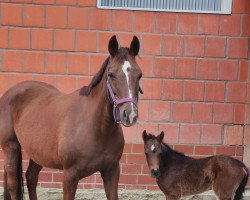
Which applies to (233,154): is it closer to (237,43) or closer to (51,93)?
(237,43)

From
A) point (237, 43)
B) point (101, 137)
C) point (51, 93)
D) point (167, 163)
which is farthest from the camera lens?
point (237, 43)

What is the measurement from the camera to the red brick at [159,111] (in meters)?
5.05

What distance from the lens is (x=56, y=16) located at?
492 cm

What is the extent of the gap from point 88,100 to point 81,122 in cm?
19

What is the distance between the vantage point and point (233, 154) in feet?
16.9

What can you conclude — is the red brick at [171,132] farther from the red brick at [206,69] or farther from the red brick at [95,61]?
the red brick at [95,61]

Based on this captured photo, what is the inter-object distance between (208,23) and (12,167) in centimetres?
274

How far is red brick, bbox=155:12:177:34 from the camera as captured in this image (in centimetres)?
496

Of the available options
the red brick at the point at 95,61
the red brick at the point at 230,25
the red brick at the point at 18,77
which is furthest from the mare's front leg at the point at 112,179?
the red brick at the point at 230,25

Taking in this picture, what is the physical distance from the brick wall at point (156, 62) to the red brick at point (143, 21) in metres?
0.01

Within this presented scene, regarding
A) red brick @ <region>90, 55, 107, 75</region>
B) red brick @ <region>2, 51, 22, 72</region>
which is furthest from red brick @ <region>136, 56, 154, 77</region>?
red brick @ <region>2, 51, 22, 72</region>

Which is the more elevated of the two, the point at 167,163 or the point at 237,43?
the point at 237,43

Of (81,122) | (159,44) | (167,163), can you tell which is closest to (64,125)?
(81,122)

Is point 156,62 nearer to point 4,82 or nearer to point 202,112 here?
point 202,112
